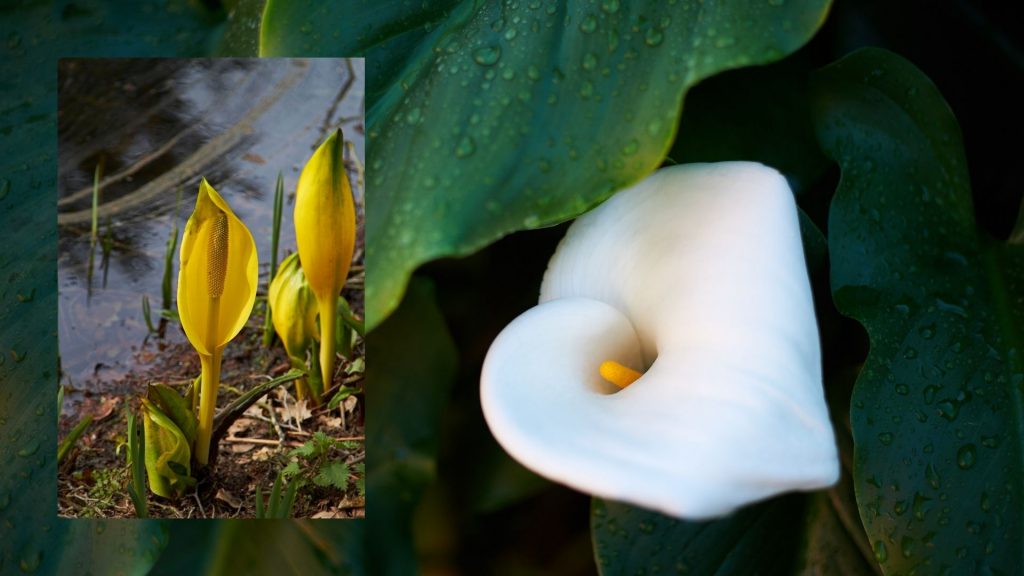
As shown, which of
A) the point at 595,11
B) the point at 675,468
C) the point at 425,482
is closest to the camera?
the point at 675,468

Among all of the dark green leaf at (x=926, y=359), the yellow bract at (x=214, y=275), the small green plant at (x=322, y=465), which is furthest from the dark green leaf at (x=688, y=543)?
the yellow bract at (x=214, y=275)

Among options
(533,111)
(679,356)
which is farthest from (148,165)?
(679,356)

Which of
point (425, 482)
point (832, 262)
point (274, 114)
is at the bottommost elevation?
point (425, 482)

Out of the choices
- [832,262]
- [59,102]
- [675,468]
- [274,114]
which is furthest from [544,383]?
[59,102]

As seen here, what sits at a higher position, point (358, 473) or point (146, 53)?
point (146, 53)

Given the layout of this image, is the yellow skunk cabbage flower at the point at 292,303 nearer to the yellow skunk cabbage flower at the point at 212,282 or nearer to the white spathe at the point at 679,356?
the yellow skunk cabbage flower at the point at 212,282

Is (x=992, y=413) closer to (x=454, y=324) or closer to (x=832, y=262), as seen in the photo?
(x=832, y=262)
